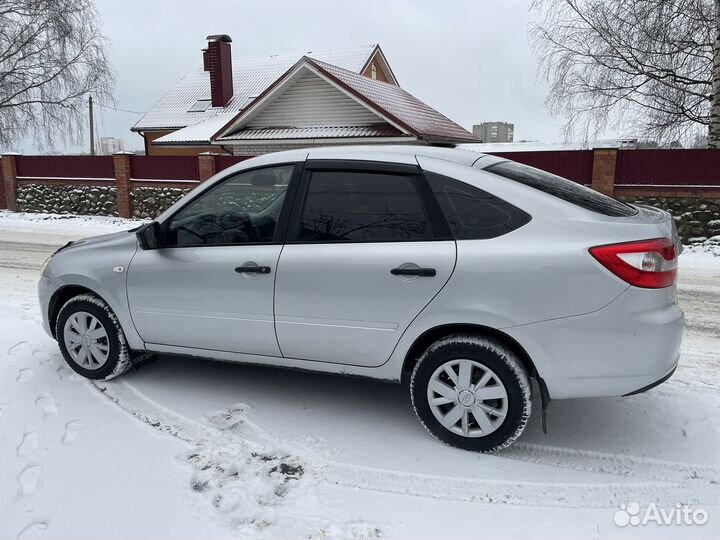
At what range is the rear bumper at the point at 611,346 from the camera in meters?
2.77

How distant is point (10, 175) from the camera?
17812 mm

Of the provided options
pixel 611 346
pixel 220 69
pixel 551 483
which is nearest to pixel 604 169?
pixel 611 346

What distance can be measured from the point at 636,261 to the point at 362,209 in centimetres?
151

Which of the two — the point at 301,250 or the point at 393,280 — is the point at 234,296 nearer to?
the point at 301,250

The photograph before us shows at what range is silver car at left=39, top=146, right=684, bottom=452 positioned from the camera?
282cm

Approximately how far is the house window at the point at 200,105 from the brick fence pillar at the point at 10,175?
10034 millimetres

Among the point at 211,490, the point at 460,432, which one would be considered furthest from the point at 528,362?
the point at 211,490

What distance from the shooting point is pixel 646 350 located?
2795 millimetres

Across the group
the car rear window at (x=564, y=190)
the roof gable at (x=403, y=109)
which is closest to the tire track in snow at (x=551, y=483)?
the car rear window at (x=564, y=190)

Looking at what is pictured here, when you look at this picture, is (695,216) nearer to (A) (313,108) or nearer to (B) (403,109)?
(B) (403,109)

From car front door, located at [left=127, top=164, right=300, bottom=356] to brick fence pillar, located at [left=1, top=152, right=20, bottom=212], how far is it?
1717 cm

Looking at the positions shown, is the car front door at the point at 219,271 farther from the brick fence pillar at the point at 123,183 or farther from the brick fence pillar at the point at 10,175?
the brick fence pillar at the point at 10,175

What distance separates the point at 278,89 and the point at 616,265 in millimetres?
16389

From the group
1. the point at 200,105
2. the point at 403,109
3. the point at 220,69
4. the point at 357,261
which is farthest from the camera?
the point at 200,105
